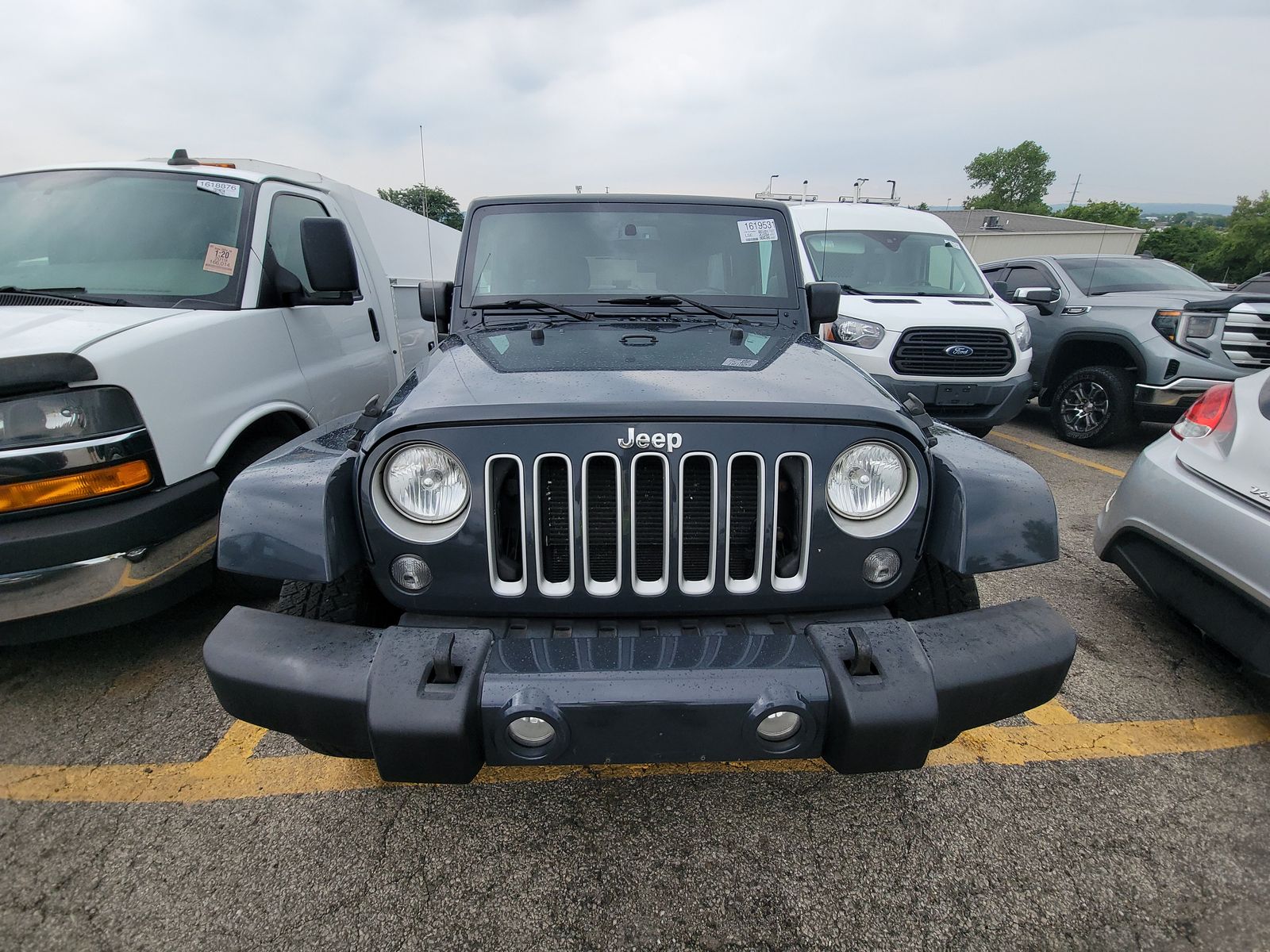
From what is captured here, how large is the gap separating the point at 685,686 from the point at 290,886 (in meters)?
1.27

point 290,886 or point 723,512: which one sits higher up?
point 723,512

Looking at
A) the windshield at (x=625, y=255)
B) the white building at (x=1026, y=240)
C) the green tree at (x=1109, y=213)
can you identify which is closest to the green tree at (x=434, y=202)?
the windshield at (x=625, y=255)

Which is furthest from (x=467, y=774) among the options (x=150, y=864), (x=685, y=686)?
(x=150, y=864)

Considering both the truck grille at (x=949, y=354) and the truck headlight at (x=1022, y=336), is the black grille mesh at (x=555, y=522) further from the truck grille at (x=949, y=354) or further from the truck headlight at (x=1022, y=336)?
the truck headlight at (x=1022, y=336)

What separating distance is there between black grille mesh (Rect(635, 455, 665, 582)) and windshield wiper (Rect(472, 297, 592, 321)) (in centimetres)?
104

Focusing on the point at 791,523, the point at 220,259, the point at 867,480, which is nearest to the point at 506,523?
the point at 791,523

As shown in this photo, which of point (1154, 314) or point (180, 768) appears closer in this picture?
point (180, 768)

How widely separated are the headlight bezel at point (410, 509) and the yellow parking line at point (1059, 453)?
5.76 metres

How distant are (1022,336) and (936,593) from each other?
4644 mm

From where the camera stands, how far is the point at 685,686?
138cm

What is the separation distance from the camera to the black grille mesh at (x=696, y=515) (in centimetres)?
163

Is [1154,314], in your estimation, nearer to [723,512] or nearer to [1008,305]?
[1008,305]

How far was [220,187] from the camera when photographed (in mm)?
3111

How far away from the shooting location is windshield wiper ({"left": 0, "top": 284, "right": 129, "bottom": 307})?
8.87 ft
